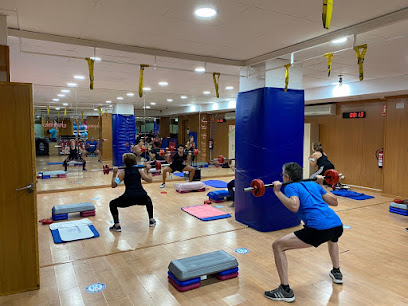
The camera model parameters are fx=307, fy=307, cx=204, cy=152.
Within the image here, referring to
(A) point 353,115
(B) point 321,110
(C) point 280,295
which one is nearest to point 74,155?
(C) point 280,295

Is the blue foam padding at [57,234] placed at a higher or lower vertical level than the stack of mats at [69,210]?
lower

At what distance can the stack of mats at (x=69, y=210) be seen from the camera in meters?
4.75

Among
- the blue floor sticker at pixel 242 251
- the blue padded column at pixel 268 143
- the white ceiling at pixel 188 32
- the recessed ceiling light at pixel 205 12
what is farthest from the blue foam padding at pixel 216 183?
the recessed ceiling light at pixel 205 12

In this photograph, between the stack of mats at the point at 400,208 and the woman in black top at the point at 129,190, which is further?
the stack of mats at the point at 400,208

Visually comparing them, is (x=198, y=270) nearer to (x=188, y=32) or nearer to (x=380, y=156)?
(x=188, y=32)

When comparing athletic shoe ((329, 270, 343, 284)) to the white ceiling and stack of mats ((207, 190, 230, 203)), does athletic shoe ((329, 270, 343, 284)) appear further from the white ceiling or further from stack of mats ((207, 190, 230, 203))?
stack of mats ((207, 190, 230, 203))

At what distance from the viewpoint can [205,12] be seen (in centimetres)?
270

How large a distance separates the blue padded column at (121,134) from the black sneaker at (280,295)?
5.29 m

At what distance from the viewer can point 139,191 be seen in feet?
13.9

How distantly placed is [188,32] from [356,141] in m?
5.87

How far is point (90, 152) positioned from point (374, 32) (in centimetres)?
585

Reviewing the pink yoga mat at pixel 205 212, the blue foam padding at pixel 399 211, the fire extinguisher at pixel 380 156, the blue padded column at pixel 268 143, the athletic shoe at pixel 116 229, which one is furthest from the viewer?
the fire extinguisher at pixel 380 156

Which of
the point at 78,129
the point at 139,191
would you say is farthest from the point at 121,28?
the point at 78,129

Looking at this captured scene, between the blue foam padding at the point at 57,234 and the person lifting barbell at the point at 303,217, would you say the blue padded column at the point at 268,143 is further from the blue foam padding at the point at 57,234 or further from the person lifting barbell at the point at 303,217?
the blue foam padding at the point at 57,234
